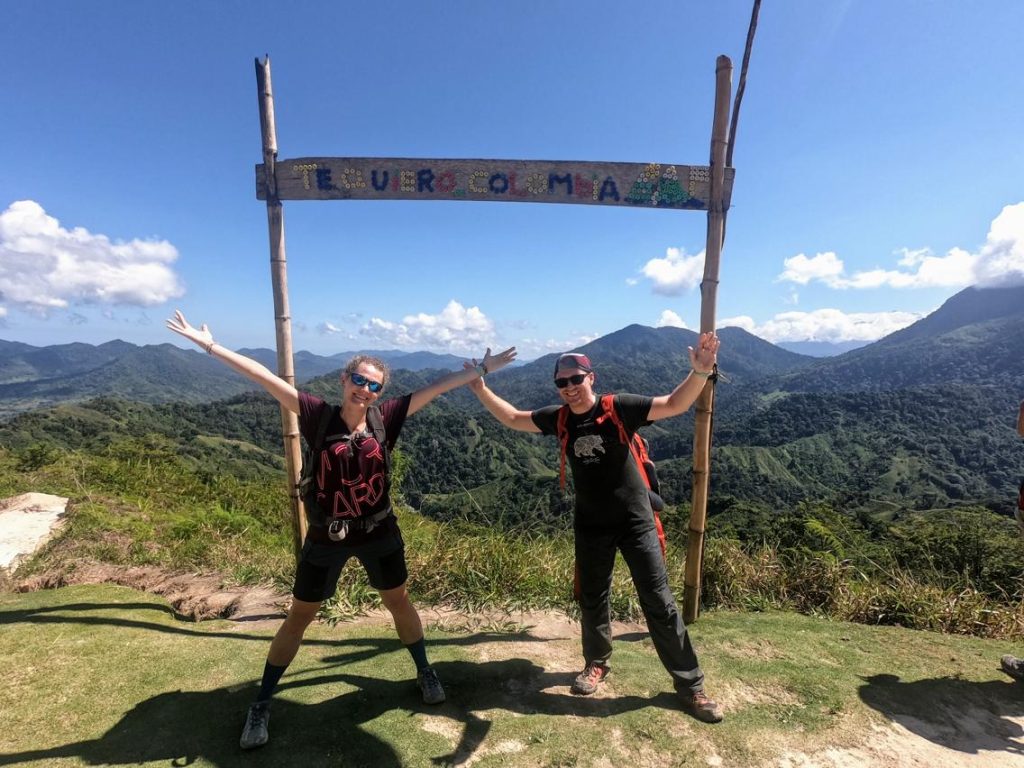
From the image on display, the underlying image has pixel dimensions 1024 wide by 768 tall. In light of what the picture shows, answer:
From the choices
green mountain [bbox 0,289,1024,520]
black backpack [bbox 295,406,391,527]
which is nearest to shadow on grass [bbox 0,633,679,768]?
black backpack [bbox 295,406,391,527]

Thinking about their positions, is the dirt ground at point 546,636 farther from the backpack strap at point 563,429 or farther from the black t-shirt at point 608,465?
the backpack strap at point 563,429

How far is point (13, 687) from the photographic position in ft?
11.3

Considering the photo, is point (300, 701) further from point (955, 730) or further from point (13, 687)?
point (955, 730)

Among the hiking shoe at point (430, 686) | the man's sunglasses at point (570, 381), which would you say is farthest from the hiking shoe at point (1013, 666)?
the hiking shoe at point (430, 686)

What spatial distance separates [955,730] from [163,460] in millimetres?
14703

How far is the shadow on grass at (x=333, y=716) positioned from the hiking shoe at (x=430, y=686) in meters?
0.06

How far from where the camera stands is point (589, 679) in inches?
141

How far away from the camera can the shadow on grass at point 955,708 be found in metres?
3.17

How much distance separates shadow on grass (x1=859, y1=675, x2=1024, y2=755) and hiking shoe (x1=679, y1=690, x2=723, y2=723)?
45.8 inches

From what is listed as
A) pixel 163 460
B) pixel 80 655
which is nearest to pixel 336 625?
pixel 80 655

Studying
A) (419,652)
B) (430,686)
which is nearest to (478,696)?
(430,686)

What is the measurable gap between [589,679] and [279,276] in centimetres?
429

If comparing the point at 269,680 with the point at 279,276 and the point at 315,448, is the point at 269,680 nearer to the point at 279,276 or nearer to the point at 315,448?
the point at 315,448

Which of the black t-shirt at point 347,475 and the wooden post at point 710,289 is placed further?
the wooden post at point 710,289
